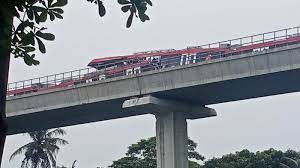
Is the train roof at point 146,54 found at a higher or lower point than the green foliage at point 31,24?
higher

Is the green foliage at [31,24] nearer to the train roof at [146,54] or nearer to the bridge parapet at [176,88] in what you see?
the bridge parapet at [176,88]

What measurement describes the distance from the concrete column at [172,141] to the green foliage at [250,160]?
20.8 meters

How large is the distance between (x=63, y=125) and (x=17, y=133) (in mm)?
3785

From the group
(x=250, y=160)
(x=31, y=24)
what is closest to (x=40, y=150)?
(x=250, y=160)

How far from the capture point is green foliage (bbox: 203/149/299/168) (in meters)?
61.7

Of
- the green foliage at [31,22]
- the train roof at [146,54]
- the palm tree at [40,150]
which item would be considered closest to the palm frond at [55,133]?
the palm tree at [40,150]

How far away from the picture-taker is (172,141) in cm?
4047

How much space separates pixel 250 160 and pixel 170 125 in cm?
2224

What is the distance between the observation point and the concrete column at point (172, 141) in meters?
40.5

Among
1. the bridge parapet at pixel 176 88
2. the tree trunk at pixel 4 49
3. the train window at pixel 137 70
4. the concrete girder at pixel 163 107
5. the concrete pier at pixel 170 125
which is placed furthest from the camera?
the train window at pixel 137 70

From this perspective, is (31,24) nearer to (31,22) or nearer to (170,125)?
(31,22)

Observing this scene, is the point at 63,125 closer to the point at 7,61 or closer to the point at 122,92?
the point at 122,92

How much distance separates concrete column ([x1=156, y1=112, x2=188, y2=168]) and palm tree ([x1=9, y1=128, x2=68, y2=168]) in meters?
20.3

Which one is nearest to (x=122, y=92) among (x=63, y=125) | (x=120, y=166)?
(x=63, y=125)
